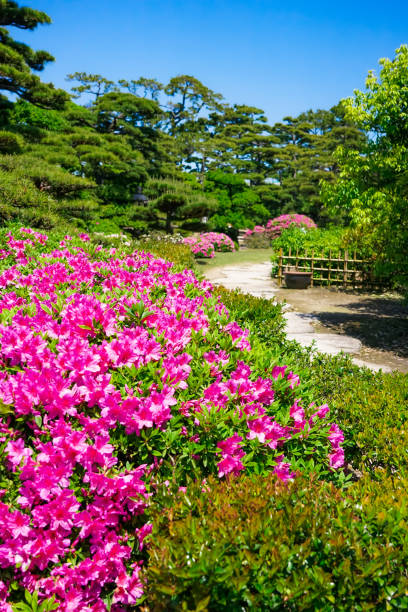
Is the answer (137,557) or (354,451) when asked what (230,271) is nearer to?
(354,451)

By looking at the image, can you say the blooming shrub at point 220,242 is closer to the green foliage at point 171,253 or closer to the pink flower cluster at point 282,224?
the pink flower cluster at point 282,224

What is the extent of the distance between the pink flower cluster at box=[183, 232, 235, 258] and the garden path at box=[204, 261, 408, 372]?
4.66 metres

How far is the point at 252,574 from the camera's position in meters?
1.31

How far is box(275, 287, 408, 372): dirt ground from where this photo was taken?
6906mm

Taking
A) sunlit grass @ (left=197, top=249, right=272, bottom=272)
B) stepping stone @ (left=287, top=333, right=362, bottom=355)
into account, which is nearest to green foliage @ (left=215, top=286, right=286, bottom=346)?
stepping stone @ (left=287, top=333, right=362, bottom=355)

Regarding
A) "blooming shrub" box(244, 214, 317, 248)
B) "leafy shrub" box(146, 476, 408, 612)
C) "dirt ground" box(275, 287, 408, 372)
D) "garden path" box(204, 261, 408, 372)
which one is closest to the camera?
"leafy shrub" box(146, 476, 408, 612)

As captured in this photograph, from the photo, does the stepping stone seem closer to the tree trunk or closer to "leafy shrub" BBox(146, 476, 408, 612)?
"leafy shrub" BBox(146, 476, 408, 612)

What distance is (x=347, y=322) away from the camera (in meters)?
8.84

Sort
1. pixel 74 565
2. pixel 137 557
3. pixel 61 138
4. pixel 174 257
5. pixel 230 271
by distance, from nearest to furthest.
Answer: pixel 74 565, pixel 137 557, pixel 174 257, pixel 61 138, pixel 230 271

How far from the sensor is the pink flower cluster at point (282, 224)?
24836 millimetres

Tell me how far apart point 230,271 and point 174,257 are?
601 centimetres

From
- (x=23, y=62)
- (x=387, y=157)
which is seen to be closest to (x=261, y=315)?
(x=387, y=157)

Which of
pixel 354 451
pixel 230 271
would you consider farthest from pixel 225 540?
pixel 230 271

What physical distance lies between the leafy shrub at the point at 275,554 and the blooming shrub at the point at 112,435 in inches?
8.3
